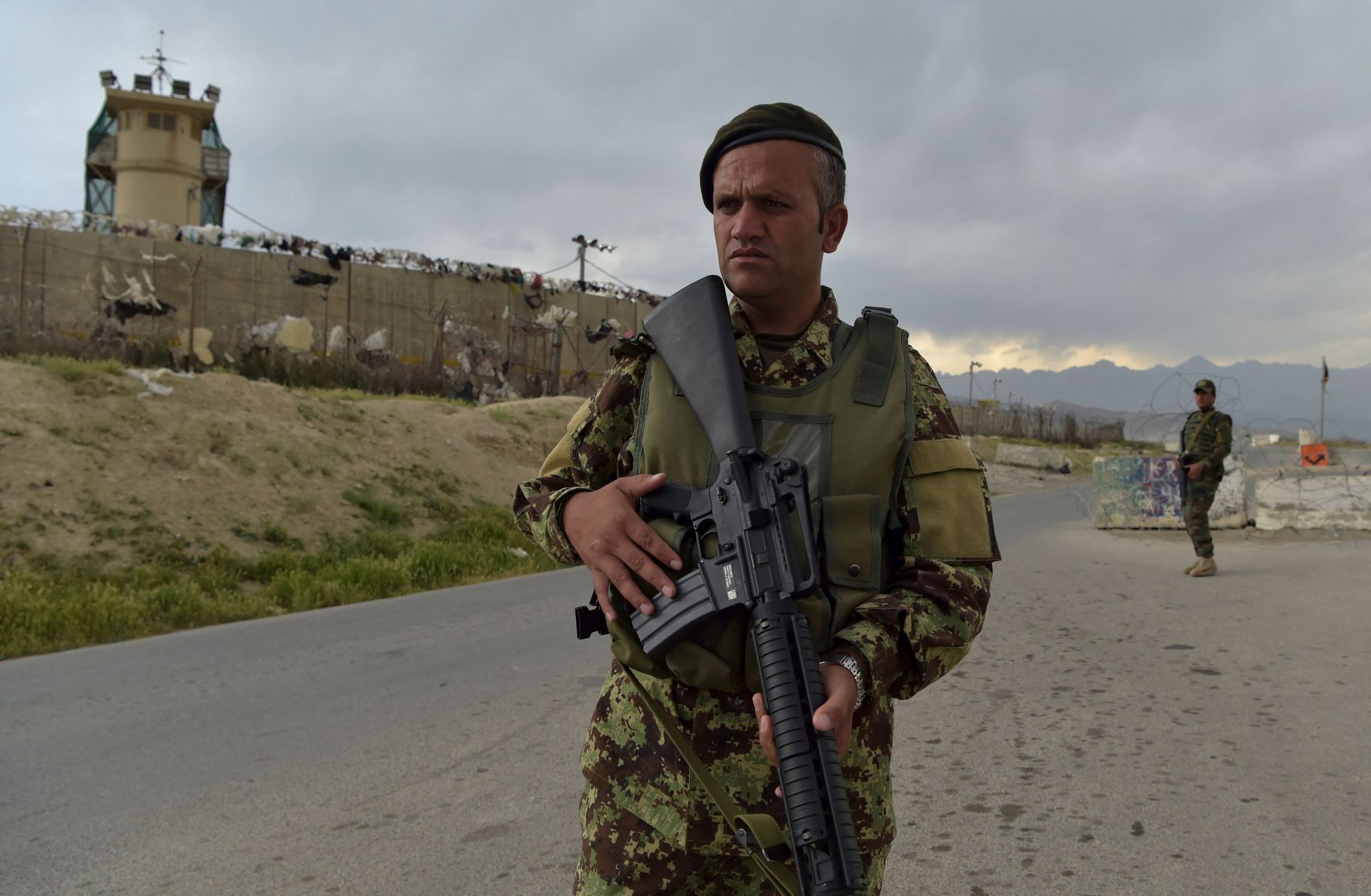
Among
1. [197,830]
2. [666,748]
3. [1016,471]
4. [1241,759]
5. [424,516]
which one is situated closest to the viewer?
[666,748]

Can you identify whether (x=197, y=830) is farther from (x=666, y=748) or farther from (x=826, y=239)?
(x=826, y=239)

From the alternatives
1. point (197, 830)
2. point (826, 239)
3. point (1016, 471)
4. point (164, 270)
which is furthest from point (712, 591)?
point (1016, 471)

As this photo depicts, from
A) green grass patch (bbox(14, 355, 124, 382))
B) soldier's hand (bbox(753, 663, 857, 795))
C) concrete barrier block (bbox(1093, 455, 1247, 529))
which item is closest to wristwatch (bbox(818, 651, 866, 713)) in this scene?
soldier's hand (bbox(753, 663, 857, 795))

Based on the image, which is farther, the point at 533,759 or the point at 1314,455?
the point at 1314,455

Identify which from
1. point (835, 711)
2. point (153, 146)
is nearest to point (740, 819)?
point (835, 711)

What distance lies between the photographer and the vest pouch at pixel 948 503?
4.60 feet

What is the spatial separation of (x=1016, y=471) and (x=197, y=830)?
27.7 meters

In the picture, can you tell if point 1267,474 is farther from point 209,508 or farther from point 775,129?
point 775,129

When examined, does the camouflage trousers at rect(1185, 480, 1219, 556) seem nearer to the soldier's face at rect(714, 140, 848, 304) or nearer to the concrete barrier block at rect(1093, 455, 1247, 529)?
the concrete barrier block at rect(1093, 455, 1247, 529)

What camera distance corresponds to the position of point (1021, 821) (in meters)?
3.16

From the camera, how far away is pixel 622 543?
1.40 meters

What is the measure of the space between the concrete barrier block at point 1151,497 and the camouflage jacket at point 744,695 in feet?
39.4

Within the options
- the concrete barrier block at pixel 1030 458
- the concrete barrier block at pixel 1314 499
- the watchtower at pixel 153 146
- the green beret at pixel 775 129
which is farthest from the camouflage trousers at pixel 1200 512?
the watchtower at pixel 153 146

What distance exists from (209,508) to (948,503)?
29.5 feet
